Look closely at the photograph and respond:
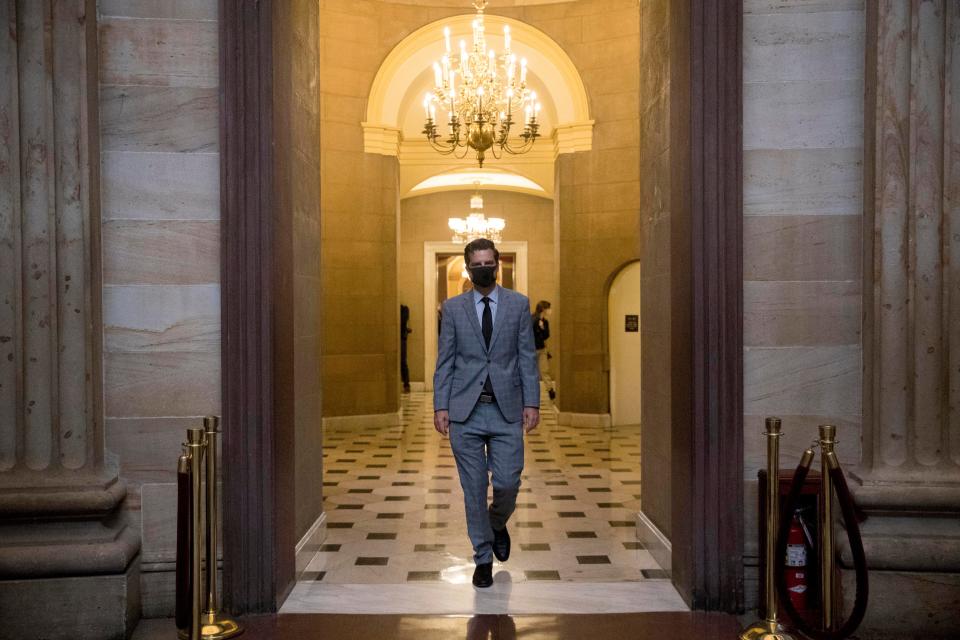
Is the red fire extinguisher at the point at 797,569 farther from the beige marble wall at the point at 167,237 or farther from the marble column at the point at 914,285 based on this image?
the beige marble wall at the point at 167,237

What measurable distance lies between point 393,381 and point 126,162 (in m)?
9.05

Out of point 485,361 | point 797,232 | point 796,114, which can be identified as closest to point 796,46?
point 796,114

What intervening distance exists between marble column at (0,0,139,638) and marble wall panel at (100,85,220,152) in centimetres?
25

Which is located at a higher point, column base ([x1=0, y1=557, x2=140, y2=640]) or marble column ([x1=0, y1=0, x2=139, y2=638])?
marble column ([x1=0, y1=0, x2=139, y2=638])

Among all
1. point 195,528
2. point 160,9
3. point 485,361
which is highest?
point 160,9

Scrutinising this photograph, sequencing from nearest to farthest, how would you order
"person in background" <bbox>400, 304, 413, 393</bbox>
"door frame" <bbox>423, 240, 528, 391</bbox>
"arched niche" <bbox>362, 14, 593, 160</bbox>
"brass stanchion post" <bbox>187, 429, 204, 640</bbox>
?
"brass stanchion post" <bbox>187, 429, 204, 640</bbox>, "arched niche" <bbox>362, 14, 593, 160</bbox>, "person in background" <bbox>400, 304, 413, 393</bbox>, "door frame" <bbox>423, 240, 528, 391</bbox>

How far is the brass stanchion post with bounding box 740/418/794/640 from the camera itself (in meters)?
3.89

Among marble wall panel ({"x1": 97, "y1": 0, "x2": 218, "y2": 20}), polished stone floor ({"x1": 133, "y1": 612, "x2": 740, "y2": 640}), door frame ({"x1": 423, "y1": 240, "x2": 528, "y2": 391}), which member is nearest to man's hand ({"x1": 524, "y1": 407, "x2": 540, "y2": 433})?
polished stone floor ({"x1": 133, "y1": 612, "x2": 740, "y2": 640})

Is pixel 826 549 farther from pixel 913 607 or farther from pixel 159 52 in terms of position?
pixel 159 52

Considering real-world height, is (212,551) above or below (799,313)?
below

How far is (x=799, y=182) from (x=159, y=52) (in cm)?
327

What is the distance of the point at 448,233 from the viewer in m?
20.9

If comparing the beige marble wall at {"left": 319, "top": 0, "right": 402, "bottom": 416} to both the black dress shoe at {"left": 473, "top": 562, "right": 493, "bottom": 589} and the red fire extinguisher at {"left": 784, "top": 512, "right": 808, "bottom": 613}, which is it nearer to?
the black dress shoe at {"left": 473, "top": 562, "right": 493, "bottom": 589}

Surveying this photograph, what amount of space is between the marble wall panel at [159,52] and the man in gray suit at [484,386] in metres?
1.66
